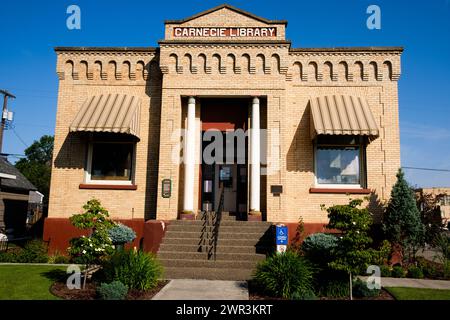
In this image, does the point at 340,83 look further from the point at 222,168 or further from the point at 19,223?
the point at 19,223

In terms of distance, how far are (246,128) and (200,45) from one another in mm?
3747

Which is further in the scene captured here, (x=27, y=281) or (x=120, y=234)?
(x=120, y=234)

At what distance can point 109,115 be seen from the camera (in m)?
14.1

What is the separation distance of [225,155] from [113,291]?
8360mm

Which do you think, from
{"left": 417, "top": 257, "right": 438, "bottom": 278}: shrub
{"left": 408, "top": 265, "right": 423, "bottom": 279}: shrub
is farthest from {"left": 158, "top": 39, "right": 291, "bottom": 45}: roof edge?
{"left": 417, "top": 257, "right": 438, "bottom": 278}: shrub

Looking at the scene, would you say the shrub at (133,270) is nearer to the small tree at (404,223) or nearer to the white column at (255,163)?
the white column at (255,163)

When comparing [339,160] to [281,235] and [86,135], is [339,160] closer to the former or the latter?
[281,235]

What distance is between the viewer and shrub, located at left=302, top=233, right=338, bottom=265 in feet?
32.6

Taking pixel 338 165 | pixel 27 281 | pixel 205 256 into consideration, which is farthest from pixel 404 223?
pixel 27 281

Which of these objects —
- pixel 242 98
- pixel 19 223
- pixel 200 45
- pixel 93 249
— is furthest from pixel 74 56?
pixel 19 223

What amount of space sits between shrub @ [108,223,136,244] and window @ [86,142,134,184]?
9.06 ft

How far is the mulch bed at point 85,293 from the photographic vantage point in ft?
27.1

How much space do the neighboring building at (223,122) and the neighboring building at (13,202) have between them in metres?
9.17

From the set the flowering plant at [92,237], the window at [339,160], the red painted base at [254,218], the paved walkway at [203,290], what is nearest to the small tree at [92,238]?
the flowering plant at [92,237]
